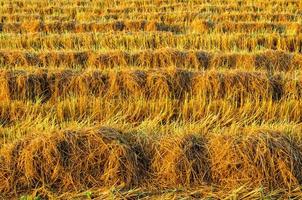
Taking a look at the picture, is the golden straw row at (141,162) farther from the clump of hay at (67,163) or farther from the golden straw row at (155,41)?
the golden straw row at (155,41)

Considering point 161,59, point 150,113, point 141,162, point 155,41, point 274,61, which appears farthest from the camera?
point 155,41

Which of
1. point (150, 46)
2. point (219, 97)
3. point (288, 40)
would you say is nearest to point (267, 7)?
point (288, 40)

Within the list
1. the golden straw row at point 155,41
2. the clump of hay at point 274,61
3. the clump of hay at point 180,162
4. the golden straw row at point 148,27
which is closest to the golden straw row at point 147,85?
the clump of hay at point 274,61

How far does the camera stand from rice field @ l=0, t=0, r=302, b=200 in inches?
171

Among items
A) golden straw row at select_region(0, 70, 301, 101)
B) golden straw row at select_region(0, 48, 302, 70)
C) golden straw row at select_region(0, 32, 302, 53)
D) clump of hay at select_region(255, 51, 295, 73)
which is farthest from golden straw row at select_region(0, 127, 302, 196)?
golden straw row at select_region(0, 32, 302, 53)

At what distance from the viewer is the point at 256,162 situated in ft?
14.5

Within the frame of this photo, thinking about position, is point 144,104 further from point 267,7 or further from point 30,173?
point 267,7

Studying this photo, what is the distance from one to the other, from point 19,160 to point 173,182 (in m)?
1.32

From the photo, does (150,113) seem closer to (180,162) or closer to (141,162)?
(141,162)

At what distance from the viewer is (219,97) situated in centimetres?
726

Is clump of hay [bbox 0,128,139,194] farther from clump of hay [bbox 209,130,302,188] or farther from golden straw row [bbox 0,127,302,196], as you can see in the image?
clump of hay [bbox 209,130,302,188]

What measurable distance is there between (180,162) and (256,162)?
25.6 inches

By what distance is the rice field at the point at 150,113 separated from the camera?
4.34m

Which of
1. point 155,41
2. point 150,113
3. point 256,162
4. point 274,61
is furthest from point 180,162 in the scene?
point 155,41
